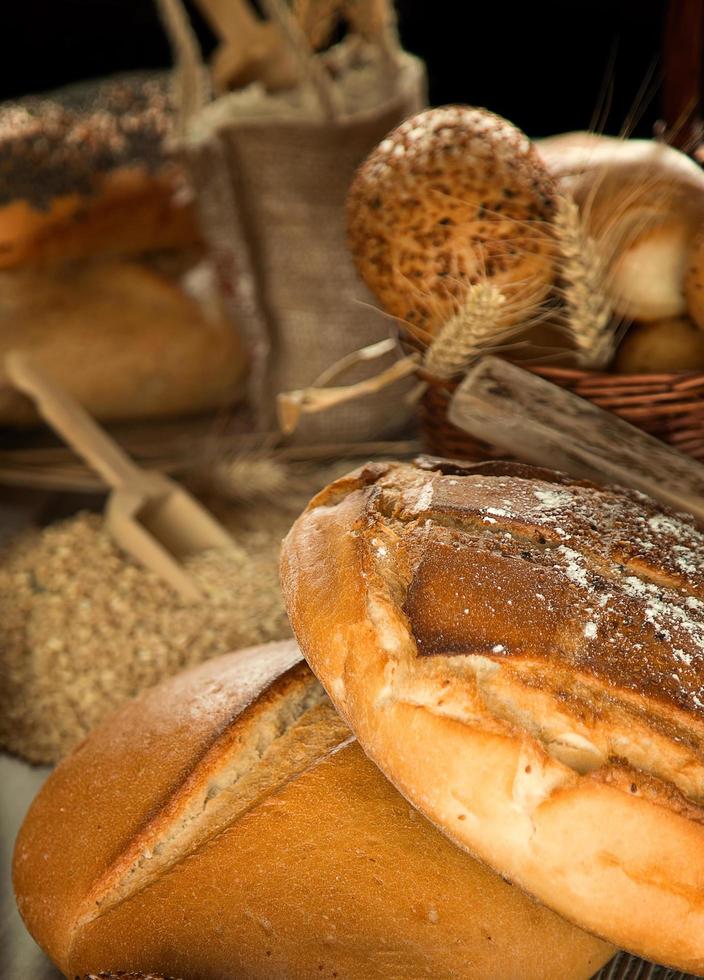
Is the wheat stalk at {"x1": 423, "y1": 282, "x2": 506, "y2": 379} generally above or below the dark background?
above

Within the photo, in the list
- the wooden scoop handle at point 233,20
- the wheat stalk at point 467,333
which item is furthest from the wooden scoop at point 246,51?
the wheat stalk at point 467,333

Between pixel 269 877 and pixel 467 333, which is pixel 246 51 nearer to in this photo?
pixel 467 333

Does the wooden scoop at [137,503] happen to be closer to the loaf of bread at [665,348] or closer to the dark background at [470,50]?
the loaf of bread at [665,348]

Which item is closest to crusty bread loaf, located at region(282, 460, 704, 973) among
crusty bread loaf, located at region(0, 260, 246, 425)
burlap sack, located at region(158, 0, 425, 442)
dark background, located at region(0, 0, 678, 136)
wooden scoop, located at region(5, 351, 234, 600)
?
wooden scoop, located at region(5, 351, 234, 600)

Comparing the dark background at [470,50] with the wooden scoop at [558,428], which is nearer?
the wooden scoop at [558,428]

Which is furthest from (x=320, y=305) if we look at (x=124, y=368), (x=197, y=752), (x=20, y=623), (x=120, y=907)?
(x=120, y=907)

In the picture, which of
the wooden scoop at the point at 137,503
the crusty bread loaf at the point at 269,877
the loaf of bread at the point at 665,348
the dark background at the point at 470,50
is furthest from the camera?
the dark background at the point at 470,50

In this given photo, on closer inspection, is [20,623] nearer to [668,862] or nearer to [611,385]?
[611,385]

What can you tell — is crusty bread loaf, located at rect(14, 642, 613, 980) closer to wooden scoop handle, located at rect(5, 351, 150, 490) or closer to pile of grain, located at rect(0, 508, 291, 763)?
pile of grain, located at rect(0, 508, 291, 763)
